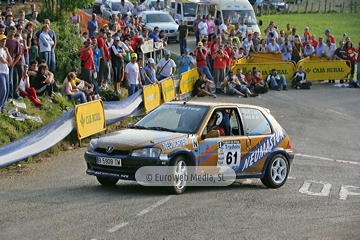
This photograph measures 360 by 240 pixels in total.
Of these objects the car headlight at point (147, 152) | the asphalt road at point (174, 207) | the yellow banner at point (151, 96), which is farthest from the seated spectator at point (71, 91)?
the car headlight at point (147, 152)

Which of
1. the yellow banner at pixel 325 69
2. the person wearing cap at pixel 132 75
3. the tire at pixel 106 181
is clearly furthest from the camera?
the yellow banner at pixel 325 69

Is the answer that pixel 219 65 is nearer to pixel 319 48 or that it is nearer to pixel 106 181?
pixel 319 48

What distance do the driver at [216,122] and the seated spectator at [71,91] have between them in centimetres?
691

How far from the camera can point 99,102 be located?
16359 millimetres

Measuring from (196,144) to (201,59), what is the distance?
14677mm

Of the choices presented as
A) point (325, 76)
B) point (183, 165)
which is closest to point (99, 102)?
point (183, 165)

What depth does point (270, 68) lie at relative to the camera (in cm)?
2748

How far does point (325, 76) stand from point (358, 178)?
16.0 m

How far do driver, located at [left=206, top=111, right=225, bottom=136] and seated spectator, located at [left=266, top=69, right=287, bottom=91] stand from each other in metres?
16.3

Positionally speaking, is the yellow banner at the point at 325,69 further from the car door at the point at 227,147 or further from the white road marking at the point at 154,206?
the white road marking at the point at 154,206

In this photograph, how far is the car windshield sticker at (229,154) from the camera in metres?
10.6

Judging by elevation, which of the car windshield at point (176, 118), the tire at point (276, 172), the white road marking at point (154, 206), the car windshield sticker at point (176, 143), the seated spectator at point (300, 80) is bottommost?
the seated spectator at point (300, 80)

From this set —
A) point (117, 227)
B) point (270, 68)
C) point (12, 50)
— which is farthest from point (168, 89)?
point (117, 227)

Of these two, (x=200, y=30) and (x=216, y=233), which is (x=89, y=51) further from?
(x=200, y=30)
